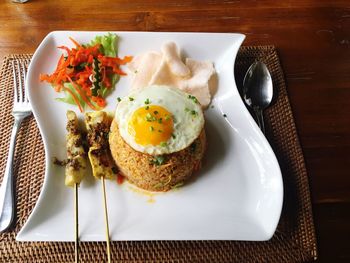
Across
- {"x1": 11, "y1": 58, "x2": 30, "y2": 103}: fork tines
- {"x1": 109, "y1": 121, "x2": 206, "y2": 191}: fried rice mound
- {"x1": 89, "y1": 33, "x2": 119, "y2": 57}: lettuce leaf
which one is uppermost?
{"x1": 89, "y1": 33, "x2": 119, "y2": 57}: lettuce leaf

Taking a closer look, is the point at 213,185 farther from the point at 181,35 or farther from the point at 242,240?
the point at 181,35

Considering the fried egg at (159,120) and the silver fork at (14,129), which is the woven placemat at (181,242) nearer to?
the silver fork at (14,129)

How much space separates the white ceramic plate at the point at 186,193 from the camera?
227 cm

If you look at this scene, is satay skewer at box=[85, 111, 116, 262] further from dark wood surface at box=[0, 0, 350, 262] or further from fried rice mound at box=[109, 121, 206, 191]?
dark wood surface at box=[0, 0, 350, 262]

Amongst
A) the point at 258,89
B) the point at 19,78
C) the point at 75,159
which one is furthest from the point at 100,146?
the point at 258,89

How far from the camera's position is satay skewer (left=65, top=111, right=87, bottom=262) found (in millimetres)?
2266

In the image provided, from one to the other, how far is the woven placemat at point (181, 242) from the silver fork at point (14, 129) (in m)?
0.05

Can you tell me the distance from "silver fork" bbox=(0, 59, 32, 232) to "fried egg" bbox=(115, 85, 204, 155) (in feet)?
2.82

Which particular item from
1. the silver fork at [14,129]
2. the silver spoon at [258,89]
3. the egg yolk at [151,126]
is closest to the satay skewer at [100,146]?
the egg yolk at [151,126]

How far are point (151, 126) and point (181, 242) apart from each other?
2.81ft

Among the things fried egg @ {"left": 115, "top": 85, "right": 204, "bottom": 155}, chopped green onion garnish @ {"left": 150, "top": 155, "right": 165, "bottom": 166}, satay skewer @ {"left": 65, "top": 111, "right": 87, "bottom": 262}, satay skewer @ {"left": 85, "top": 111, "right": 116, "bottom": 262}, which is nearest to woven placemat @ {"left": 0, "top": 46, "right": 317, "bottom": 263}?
satay skewer @ {"left": 65, "top": 111, "right": 87, "bottom": 262}

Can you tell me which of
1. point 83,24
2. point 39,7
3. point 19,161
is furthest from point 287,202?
point 39,7

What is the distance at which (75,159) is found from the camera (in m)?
2.45

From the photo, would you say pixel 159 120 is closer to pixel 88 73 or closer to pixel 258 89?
pixel 88 73
